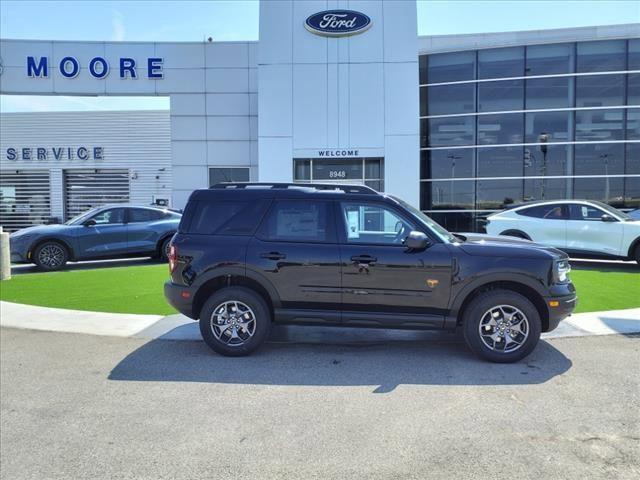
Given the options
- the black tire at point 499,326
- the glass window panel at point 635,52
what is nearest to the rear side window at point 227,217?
the black tire at point 499,326

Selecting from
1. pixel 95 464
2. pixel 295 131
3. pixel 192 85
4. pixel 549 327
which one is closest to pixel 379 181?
pixel 295 131

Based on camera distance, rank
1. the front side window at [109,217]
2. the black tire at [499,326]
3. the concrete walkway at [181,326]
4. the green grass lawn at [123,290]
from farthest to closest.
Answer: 1. the front side window at [109,217]
2. the green grass lawn at [123,290]
3. the concrete walkway at [181,326]
4. the black tire at [499,326]

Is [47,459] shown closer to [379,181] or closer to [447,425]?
[447,425]

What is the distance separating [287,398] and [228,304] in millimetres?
1609

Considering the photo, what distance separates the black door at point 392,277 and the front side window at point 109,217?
9.56 m

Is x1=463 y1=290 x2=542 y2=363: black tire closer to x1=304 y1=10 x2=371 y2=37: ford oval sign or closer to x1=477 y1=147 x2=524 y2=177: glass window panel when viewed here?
x1=304 y1=10 x2=371 y2=37: ford oval sign

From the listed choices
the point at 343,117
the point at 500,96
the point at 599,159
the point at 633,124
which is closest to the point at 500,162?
the point at 500,96

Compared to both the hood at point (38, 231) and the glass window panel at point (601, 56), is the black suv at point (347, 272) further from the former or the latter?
the glass window panel at point (601, 56)

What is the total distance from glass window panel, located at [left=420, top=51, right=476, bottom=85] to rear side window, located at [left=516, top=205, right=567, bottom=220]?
8.72 metres

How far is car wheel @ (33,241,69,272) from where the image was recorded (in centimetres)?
1275

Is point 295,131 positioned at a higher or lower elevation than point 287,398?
higher

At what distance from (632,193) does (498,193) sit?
4.50m

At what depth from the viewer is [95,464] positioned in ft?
11.5

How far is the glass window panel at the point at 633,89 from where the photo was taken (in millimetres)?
18406
